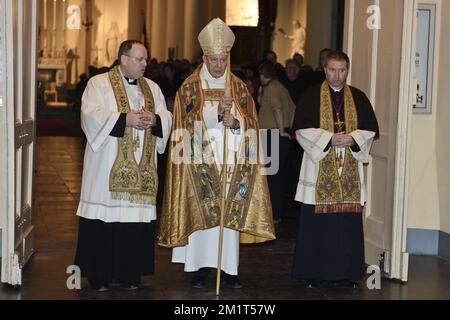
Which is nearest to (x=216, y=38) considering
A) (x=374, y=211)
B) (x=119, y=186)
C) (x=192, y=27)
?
(x=119, y=186)

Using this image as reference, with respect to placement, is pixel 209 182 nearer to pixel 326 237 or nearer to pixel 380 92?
pixel 326 237

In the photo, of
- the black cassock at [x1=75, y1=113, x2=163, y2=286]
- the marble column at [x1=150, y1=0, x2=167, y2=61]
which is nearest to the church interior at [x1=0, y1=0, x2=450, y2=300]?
the black cassock at [x1=75, y1=113, x2=163, y2=286]

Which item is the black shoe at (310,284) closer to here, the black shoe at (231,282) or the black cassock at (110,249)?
the black shoe at (231,282)

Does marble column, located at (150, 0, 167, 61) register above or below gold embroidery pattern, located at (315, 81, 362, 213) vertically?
above

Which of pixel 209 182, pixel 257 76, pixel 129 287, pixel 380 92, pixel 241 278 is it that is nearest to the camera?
pixel 129 287

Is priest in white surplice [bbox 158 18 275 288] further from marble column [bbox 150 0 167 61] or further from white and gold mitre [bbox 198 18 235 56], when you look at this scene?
marble column [bbox 150 0 167 61]

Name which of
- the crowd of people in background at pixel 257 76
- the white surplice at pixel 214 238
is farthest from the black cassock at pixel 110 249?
the crowd of people in background at pixel 257 76

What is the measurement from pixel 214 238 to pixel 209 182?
43cm

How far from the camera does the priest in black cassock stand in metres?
8.03

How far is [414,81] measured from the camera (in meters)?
8.32

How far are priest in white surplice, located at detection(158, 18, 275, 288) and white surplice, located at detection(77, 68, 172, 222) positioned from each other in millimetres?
191

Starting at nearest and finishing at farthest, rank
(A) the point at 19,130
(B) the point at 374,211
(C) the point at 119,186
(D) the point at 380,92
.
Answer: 1. (C) the point at 119,186
2. (A) the point at 19,130
3. (D) the point at 380,92
4. (B) the point at 374,211

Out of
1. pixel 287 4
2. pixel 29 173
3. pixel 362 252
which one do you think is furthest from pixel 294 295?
pixel 287 4

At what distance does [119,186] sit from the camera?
25.3 ft
